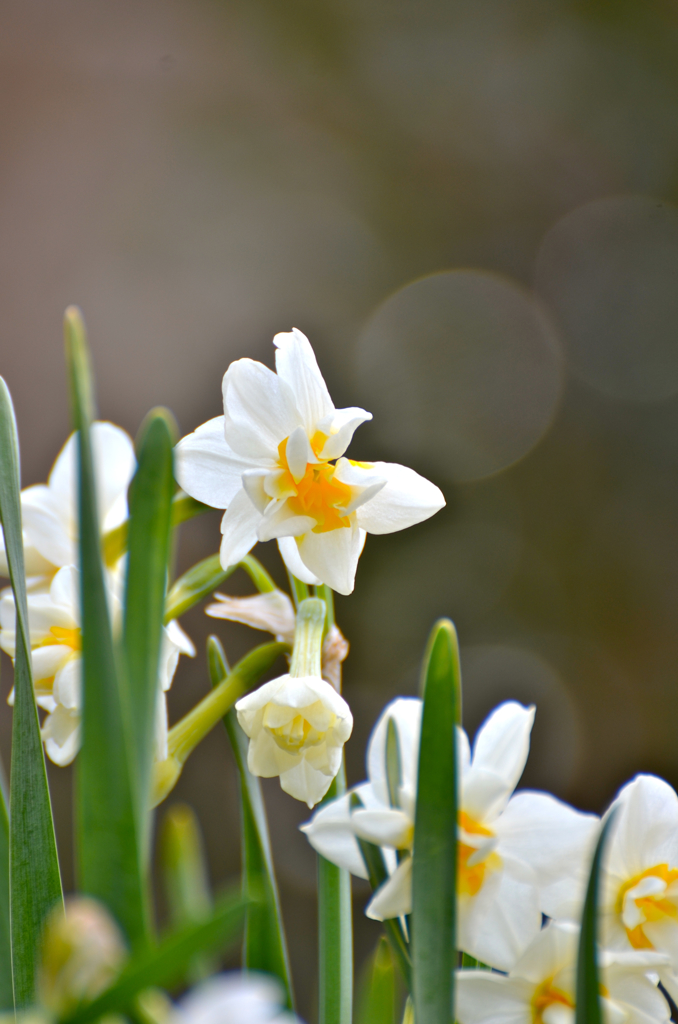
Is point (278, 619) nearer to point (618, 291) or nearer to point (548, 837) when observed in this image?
point (548, 837)

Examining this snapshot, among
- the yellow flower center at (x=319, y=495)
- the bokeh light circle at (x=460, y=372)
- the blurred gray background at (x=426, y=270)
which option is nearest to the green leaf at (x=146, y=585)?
the yellow flower center at (x=319, y=495)

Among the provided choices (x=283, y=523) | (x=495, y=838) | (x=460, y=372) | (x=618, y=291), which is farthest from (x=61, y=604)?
(x=618, y=291)

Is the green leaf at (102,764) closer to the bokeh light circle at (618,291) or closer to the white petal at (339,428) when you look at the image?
the white petal at (339,428)

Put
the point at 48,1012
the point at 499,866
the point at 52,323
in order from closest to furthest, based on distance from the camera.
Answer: the point at 48,1012 < the point at 499,866 < the point at 52,323

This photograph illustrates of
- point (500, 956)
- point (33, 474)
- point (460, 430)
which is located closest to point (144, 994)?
point (500, 956)

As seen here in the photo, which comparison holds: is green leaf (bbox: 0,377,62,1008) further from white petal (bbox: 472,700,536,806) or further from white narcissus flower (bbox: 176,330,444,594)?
white petal (bbox: 472,700,536,806)

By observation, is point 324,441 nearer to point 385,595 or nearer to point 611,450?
point 385,595
